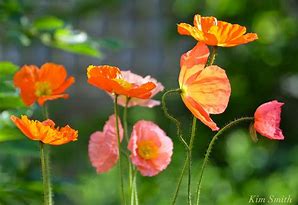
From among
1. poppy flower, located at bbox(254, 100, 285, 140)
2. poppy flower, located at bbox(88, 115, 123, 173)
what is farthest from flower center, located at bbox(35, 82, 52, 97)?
→ poppy flower, located at bbox(254, 100, 285, 140)

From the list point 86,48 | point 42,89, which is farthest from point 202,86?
point 86,48

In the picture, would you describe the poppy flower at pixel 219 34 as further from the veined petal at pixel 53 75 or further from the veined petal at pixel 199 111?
the veined petal at pixel 53 75

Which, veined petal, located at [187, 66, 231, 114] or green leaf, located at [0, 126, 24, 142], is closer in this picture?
veined petal, located at [187, 66, 231, 114]

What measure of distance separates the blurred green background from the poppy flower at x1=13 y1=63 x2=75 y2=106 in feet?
0.62

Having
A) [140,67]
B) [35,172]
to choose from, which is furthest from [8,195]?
[140,67]

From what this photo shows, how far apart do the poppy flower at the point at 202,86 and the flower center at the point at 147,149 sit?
12 cm

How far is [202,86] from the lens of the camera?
1058 mm

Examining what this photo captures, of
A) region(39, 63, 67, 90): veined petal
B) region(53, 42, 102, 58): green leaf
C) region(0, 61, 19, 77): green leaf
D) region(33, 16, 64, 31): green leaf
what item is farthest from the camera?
region(33, 16, 64, 31): green leaf

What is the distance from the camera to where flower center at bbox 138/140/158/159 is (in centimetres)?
114

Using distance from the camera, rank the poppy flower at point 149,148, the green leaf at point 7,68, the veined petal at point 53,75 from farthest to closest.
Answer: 1. the green leaf at point 7,68
2. the veined petal at point 53,75
3. the poppy flower at point 149,148

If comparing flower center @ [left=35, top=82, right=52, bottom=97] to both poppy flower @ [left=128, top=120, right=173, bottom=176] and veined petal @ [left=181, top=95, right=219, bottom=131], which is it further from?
veined petal @ [left=181, top=95, right=219, bottom=131]

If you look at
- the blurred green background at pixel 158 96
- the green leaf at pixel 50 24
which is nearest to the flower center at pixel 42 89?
the blurred green background at pixel 158 96

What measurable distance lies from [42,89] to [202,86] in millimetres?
268

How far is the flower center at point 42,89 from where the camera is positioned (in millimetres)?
1222
